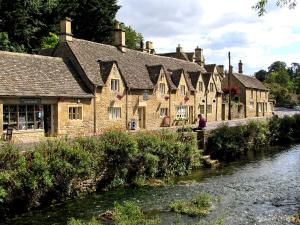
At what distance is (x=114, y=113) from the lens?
38750 mm

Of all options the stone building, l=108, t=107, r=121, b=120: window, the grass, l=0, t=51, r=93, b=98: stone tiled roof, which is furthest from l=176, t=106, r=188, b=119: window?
the grass

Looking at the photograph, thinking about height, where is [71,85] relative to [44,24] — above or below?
below

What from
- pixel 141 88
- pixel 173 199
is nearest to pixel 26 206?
pixel 173 199

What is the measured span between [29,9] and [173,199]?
111 ft

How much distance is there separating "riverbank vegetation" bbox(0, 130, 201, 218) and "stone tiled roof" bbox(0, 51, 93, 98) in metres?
8.66

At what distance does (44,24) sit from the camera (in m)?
51.2

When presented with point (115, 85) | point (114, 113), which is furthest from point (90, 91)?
point (114, 113)

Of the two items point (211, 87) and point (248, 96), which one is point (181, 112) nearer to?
point (211, 87)

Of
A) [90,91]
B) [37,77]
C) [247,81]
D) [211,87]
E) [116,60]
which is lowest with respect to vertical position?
→ [90,91]

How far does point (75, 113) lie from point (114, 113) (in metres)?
4.98

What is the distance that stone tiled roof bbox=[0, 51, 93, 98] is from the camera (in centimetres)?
2986

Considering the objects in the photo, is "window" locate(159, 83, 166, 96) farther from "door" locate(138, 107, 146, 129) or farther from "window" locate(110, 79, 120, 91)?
"window" locate(110, 79, 120, 91)

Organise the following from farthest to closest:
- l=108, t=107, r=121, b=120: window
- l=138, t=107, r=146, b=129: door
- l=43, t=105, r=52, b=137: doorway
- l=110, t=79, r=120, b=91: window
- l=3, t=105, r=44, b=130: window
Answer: l=138, t=107, r=146, b=129: door
l=110, t=79, r=120, b=91: window
l=108, t=107, r=121, b=120: window
l=43, t=105, r=52, b=137: doorway
l=3, t=105, r=44, b=130: window

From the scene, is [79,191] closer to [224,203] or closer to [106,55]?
[224,203]
